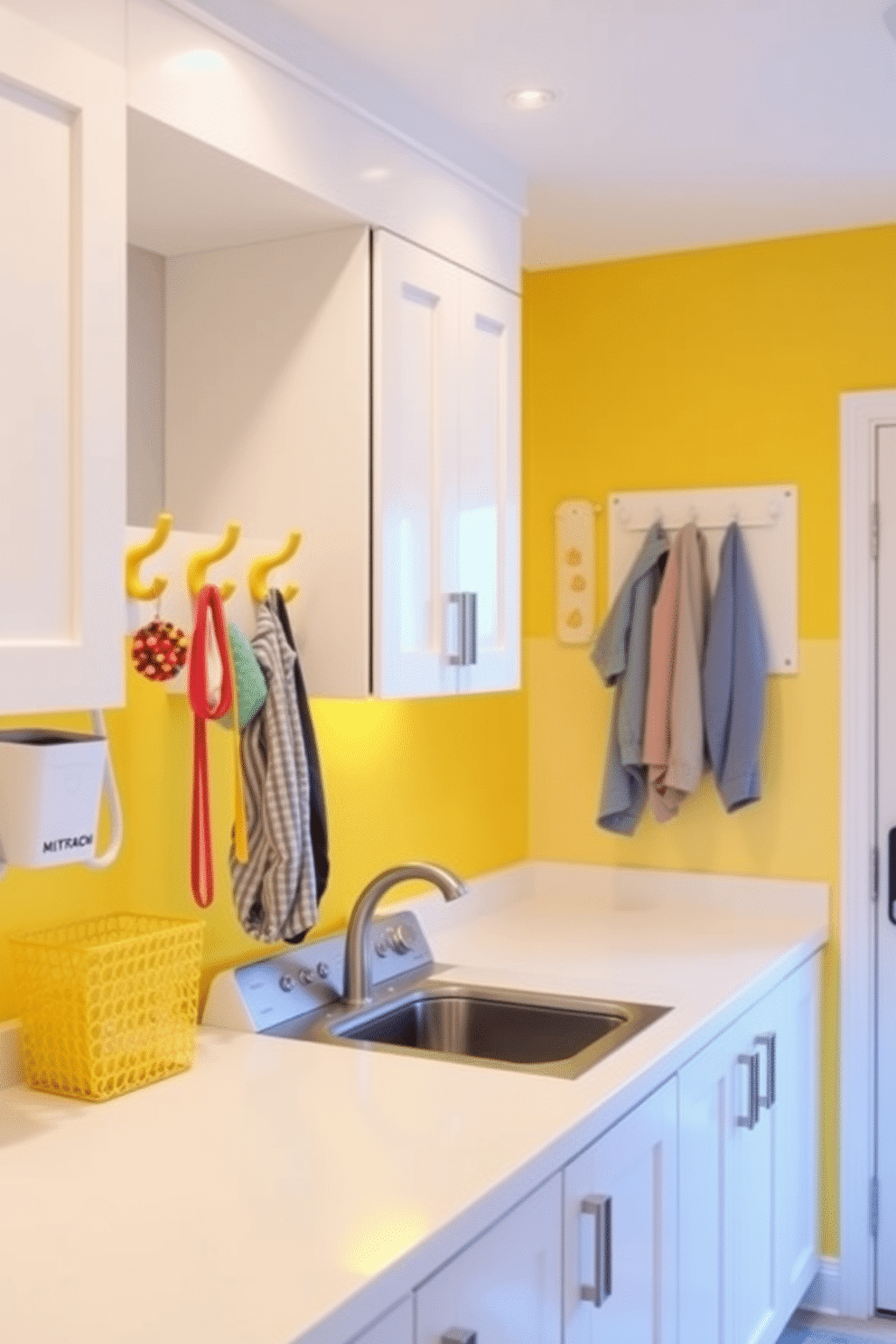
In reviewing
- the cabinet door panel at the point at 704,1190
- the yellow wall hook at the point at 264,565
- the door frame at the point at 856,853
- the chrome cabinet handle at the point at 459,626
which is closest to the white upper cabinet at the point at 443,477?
the chrome cabinet handle at the point at 459,626

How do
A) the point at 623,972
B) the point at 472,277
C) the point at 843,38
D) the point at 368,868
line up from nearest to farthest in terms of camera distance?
the point at 843,38
the point at 472,277
the point at 623,972
the point at 368,868

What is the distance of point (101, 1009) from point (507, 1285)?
2.05 feet

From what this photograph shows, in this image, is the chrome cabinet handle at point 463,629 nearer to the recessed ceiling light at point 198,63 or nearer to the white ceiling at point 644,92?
Result: the white ceiling at point 644,92

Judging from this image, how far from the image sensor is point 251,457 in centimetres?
230

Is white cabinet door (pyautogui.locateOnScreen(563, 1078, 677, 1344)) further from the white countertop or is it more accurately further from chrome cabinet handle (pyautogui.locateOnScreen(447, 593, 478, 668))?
chrome cabinet handle (pyautogui.locateOnScreen(447, 593, 478, 668))

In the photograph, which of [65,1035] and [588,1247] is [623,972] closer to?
[588,1247]

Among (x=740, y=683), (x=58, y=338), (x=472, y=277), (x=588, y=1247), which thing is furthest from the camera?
(x=740, y=683)

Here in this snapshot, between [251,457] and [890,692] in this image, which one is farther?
[890,692]

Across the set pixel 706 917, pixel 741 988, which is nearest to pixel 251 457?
pixel 741 988

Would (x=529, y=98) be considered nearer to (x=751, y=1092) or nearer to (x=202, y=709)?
(x=202, y=709)

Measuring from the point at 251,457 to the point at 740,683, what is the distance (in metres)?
1.32

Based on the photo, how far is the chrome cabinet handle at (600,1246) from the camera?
1.92 meters

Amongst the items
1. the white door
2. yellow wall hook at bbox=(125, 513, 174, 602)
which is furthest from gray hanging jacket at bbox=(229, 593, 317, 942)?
the white door

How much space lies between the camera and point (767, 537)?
3.25 metres
